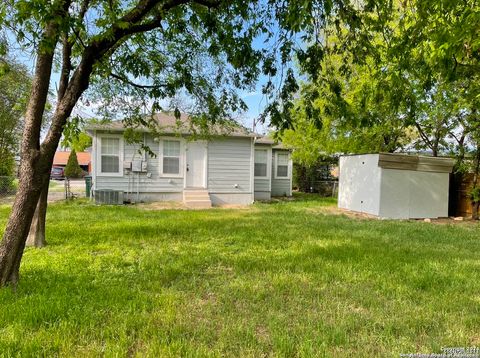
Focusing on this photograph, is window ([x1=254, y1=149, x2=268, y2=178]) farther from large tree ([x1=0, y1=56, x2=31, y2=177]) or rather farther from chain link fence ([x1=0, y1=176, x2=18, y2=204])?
chain link fence ([x1=0, y1=176, x2=18, y2=204])

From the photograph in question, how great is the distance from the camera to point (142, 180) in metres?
12.7

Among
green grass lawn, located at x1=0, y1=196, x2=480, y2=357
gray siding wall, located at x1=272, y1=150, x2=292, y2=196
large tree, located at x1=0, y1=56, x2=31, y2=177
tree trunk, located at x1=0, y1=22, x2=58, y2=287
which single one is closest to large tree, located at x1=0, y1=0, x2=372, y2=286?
tree trunk, located at x1=0, y1=22, x2=58, y2=287

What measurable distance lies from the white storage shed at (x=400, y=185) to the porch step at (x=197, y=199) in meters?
5.00

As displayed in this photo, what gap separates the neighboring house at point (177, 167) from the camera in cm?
1231

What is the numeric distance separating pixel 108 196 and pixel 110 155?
1465 millimetres

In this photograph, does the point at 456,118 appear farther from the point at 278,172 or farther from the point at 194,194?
the point at 194,194

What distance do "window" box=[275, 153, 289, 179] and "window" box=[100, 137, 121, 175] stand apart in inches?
295

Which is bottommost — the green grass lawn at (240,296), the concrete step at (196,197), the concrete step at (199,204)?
the green grass lawn at (240,296)

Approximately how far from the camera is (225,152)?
13.4 metres

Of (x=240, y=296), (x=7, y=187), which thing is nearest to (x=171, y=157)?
(x=7, y=187)

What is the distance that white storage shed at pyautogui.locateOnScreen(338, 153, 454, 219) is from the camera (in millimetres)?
10461

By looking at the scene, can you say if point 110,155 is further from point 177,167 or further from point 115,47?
point 115,47

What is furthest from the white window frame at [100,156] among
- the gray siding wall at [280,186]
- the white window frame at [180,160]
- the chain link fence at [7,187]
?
the gray siding wall at [280,186]

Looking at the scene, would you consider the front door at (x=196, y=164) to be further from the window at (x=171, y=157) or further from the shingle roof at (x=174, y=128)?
the shingle roof at (x=174, y=128)
